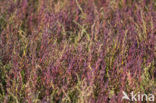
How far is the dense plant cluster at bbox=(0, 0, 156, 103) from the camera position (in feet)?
7.29

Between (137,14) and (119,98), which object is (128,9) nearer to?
(137,14)

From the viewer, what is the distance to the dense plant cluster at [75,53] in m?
2.22

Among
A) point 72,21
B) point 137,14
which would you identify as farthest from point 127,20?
point 72,21

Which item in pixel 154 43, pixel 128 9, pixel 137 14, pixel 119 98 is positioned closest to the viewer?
pixel 119 98

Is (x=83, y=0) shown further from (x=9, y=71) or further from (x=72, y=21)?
(x=9, y=71)

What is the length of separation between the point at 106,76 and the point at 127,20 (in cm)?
109

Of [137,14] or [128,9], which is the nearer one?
[137,14]

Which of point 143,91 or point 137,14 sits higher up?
point 137,14

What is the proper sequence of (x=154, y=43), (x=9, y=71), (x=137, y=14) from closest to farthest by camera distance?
(x=9, y=71)
(x=154, y=43)
(x=137, y=14)

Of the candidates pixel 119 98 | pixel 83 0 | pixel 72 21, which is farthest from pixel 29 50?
pixel 83 0

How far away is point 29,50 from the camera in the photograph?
278cm

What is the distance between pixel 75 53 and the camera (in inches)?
104

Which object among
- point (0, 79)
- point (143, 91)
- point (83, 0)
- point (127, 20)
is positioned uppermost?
point (83, 0)

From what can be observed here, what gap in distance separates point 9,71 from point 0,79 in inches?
4.9
